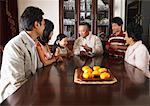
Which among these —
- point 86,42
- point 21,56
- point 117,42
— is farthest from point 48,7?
point 21,56

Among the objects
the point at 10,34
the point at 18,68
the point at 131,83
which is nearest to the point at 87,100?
the point at 131,83

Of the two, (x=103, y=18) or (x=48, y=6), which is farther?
(x=48, y=6)

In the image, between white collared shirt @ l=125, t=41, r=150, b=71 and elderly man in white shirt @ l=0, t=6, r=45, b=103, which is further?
white collared shirt @ l=125, t=41, r=150, b=71

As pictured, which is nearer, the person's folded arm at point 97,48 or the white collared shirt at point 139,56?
the white collared shirt at point 139,56

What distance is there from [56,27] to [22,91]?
11.2 feet

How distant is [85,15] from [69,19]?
0.31m

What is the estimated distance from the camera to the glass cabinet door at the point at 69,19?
458 centimetres

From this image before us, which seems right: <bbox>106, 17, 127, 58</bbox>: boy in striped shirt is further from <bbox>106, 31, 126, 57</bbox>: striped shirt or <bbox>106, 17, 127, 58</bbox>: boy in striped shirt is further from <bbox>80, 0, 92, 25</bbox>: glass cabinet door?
<bbox>80, 0, 92, 25</bbox>: glass cabinet door

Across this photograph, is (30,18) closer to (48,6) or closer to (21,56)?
(21,56)

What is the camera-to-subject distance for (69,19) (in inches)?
182

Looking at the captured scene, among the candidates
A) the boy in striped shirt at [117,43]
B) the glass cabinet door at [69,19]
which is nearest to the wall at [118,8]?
the glass cabinet door at [69,19]

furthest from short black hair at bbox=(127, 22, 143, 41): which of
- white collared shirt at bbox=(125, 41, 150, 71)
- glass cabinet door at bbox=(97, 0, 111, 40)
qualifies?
glass cabinet door at bbox=(97, 0, 111, 40)

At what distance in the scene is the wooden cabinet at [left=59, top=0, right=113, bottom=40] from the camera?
4.54 metres

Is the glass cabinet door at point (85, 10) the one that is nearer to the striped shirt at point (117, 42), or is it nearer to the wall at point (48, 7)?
the wall at point (48, 7)
